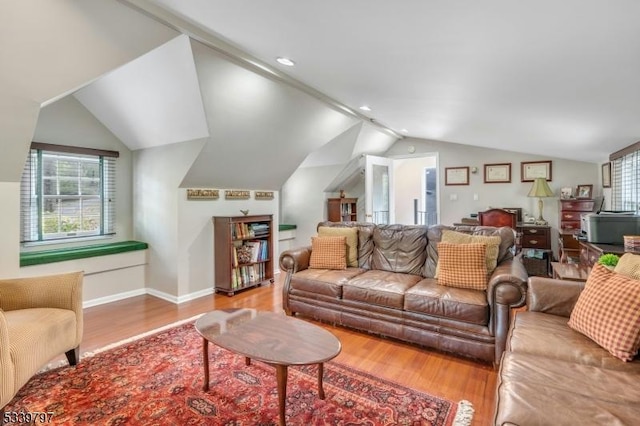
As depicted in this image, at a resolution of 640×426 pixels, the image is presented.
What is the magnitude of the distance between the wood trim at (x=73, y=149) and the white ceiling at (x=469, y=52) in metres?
2.42

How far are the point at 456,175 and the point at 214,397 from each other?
513 cm

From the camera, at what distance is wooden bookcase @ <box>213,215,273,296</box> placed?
396 cm

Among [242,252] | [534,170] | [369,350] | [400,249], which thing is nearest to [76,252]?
[242,252]

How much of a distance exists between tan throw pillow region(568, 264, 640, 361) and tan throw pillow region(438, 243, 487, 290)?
757 millimetres

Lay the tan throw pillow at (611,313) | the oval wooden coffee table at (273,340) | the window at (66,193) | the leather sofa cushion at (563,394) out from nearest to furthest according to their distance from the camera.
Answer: the leather sofa cushion at (563,394) < the tan throw pillow at (611,313) < the oval wooden coffee table at (273,340) < the window at (66,193)

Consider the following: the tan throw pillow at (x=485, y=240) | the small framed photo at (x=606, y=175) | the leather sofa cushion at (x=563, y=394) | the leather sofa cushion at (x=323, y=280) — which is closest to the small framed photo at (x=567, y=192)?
the small framed photo at (x=606, y=175)

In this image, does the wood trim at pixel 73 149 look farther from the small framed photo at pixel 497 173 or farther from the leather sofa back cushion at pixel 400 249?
the small framed photo at pixel 497 173

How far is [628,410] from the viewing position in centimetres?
109

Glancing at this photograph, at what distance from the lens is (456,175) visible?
564 centimetres

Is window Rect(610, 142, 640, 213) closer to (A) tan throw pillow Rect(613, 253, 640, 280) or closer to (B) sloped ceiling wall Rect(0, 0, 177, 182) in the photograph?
(A) tan throw pillow Rect(613, 253, 640, 280)

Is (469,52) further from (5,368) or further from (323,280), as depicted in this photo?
(5,368)

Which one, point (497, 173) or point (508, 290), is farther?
point (497, 173)

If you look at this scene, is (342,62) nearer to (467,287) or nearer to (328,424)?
(467,287)

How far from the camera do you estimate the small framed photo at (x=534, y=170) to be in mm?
4945
